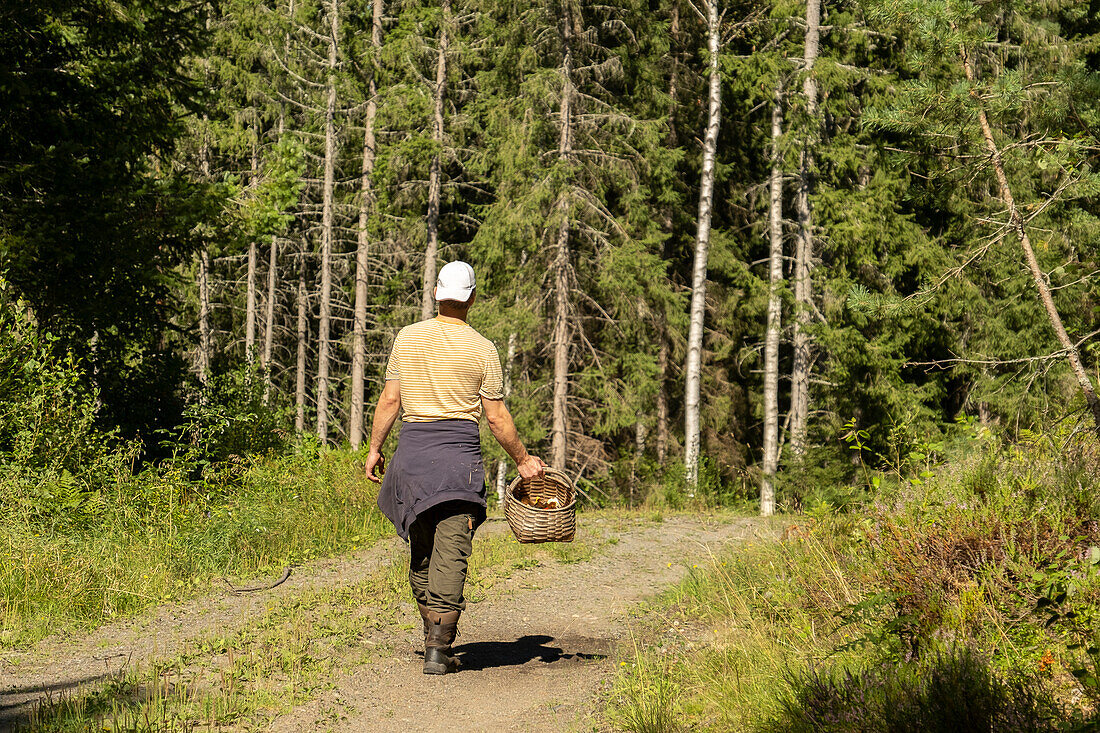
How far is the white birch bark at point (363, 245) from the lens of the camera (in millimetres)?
28266

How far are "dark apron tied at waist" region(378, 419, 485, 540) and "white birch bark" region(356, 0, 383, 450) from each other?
22.8 meters

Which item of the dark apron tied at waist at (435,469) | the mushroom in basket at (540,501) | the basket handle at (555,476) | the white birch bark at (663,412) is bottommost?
the white birch bark at (663,412)

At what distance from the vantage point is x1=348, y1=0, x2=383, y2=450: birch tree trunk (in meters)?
28.3

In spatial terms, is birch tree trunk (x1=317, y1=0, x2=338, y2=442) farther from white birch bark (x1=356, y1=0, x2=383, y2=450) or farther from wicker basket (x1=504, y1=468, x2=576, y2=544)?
wicker basket (x1=504, y1=468, x2=576, y2=544)

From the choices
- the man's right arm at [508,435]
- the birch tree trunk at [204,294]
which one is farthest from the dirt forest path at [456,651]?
the birch tree trunk at [204,294]

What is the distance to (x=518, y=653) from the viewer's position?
20.6ft

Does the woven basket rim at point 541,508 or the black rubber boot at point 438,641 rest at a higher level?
the woven basket rim at point 541,508

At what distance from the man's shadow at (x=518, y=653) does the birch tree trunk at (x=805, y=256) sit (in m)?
13.5

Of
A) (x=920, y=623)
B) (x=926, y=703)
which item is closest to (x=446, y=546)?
(x=920, y=623)

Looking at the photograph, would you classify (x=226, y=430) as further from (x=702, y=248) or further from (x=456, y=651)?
(x=702, y=248)

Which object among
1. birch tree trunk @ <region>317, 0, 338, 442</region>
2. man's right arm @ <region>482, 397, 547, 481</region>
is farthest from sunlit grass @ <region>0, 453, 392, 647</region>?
birch tree trunk @ <region>317, 0, 338, 442</region>

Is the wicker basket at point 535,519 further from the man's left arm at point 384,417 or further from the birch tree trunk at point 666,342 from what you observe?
the birch tree trunk at point 666,342

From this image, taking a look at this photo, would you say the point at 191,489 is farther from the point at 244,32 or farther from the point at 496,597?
the point at 244,32

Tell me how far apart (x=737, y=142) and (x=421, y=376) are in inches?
865
